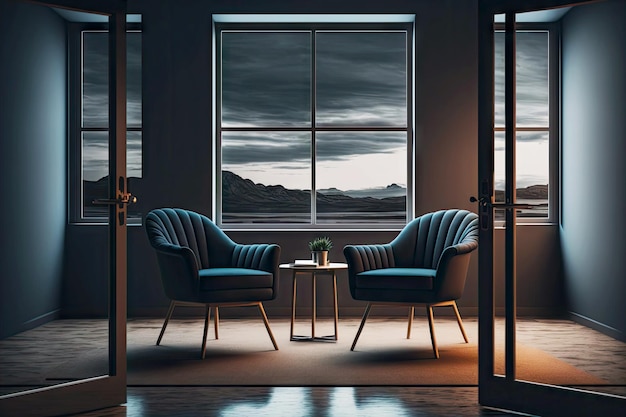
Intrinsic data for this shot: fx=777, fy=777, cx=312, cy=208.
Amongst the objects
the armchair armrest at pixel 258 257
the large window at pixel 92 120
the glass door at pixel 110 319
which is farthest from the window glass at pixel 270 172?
the glass door at pixel 110 319

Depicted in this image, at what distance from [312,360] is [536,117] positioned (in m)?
3.52

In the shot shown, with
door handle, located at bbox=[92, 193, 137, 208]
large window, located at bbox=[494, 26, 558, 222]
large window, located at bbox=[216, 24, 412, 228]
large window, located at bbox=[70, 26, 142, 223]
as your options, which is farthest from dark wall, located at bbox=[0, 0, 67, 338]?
large window, located at bbox=[494, 26, 558, 222]

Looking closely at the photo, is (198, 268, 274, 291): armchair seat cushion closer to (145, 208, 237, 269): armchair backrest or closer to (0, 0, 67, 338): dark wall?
(145, 208, 237, 269): armchair backrest

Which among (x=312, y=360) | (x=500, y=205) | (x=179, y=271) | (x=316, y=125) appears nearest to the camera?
(x=500, y=205)

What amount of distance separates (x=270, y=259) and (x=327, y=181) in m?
2.08

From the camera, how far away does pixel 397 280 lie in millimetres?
4871

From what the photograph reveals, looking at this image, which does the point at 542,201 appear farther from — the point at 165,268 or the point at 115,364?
the point at 115,364

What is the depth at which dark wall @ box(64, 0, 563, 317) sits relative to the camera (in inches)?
263

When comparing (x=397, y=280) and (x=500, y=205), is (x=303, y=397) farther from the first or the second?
(x=397, y=280)

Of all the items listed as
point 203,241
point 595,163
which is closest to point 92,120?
point 203,241

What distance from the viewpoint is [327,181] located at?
279 inches

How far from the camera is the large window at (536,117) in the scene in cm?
690

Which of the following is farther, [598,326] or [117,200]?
[598,326]

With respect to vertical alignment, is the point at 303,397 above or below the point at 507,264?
below
